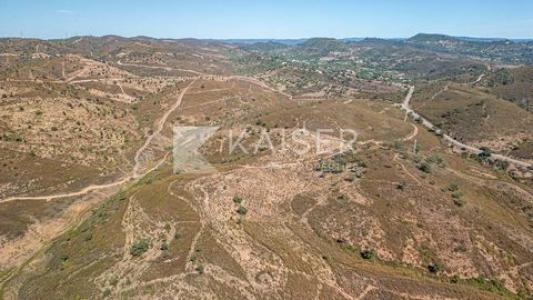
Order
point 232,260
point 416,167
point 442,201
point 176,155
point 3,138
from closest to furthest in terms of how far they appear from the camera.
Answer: point 232,260
point 442,201
point 416,167
point 3,138
point 176,155

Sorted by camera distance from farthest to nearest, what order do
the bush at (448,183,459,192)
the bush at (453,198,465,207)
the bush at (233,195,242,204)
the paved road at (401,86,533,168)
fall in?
1. the paved road at (401,86,533,168)
2. the bush at (448,183,459,192)
3. the bush at (453,198,465,207)
4. the bush at (233,195,242,204)

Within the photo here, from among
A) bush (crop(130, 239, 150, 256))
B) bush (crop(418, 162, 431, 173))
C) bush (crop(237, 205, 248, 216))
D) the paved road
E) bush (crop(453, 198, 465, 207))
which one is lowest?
the paved road

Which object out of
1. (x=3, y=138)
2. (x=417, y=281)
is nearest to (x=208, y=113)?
(x=3, y=138)

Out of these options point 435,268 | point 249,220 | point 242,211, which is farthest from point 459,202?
point 242,211

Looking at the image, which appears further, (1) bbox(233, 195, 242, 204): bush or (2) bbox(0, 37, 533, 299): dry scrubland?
(1) bbox(233, 195, 242, 204): bush

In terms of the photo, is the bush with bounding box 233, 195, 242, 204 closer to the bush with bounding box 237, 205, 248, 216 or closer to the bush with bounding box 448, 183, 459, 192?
the bush with bounding box 237, 205, 248, 216

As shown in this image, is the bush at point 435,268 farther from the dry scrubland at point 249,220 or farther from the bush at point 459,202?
the bush at point 459,202

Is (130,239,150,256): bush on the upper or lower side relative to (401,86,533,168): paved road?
upper

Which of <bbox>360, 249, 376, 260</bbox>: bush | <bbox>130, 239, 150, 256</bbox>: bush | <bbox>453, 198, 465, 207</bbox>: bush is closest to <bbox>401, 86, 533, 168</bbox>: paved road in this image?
<bbox>453, 198, 465, 207</bbox>: bush

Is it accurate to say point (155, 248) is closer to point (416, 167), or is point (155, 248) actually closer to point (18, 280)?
point (18, 280)
